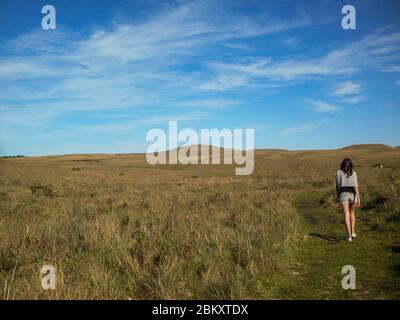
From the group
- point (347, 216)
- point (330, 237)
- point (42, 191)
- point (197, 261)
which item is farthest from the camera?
point (42, 191)

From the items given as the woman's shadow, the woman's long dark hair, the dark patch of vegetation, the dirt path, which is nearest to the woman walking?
the woman's long dark hair

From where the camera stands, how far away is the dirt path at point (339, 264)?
5977 mm

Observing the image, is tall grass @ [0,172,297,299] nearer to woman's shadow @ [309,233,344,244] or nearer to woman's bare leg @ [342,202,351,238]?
woman's shadow @ [309,233,344,244]

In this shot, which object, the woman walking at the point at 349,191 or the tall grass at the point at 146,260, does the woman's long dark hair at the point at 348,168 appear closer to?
the woman walking at the point at 349,191

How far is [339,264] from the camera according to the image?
7434 mm

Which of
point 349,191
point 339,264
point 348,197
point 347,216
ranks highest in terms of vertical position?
point 349,191

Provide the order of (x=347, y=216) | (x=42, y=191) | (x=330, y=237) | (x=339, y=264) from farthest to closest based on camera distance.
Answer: (x=42, y=191), (x=330, y=237), (x=347, y=216), (x=339, y=264)

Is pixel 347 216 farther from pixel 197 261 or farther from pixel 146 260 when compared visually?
pixel 146 260

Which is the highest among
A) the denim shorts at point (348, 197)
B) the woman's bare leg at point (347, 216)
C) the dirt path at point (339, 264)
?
the denim shorts at point (348, 197)

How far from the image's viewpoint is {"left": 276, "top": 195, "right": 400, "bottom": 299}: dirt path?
19.6 ft

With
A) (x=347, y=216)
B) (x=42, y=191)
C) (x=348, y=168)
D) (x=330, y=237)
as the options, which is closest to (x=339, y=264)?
(x=347, y=216)

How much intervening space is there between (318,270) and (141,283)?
3316mm

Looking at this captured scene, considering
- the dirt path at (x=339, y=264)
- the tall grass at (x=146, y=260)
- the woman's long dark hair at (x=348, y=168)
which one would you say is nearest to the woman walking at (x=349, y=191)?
the woman's long dark hair at (x=348, y=168)

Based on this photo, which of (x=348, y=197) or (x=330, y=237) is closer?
(x=348, y=197)
